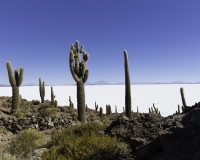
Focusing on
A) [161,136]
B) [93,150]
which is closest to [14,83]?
[93,150]

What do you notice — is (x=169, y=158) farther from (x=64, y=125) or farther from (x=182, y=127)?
(x=64, y=125)

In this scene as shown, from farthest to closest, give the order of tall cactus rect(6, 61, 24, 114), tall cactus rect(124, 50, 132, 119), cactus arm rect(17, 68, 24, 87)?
cactus arm rect(17, 68, 24, 87), tall cactus rect(6, 61, 24, 114), tall cactus rect(124, 50, 132, 119)

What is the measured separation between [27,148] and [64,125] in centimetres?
703

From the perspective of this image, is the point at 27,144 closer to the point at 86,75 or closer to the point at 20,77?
the point at 86,75

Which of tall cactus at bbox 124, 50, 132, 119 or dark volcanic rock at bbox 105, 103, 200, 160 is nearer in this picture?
dark volcanic rock at bbox 105, 103, 200, 160

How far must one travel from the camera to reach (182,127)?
5.43m

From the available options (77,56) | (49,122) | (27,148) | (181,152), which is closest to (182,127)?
(181,152)

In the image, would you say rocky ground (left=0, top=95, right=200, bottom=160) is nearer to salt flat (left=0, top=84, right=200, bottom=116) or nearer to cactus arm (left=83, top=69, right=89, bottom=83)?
cactus arm (left=83, top=69, right=89, bottom=83)

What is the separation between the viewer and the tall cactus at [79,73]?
16922mm

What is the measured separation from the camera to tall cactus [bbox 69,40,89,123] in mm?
16922

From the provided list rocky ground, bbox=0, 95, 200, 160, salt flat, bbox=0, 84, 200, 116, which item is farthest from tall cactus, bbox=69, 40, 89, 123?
salt flat, bbox=0, 84, 200, 116

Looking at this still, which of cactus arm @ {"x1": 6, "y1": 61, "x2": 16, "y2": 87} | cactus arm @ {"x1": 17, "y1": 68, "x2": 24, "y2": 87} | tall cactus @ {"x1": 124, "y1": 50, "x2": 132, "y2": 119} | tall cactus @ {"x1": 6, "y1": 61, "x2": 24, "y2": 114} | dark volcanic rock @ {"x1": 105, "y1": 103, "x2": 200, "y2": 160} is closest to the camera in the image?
dark volcanic rock @ {"x1": 105, "y1": 103, "x2": 200, "y2": 160}

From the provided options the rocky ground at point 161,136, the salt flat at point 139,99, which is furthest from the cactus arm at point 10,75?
the salt flat at point 139,99

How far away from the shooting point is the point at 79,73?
57.5 feet
